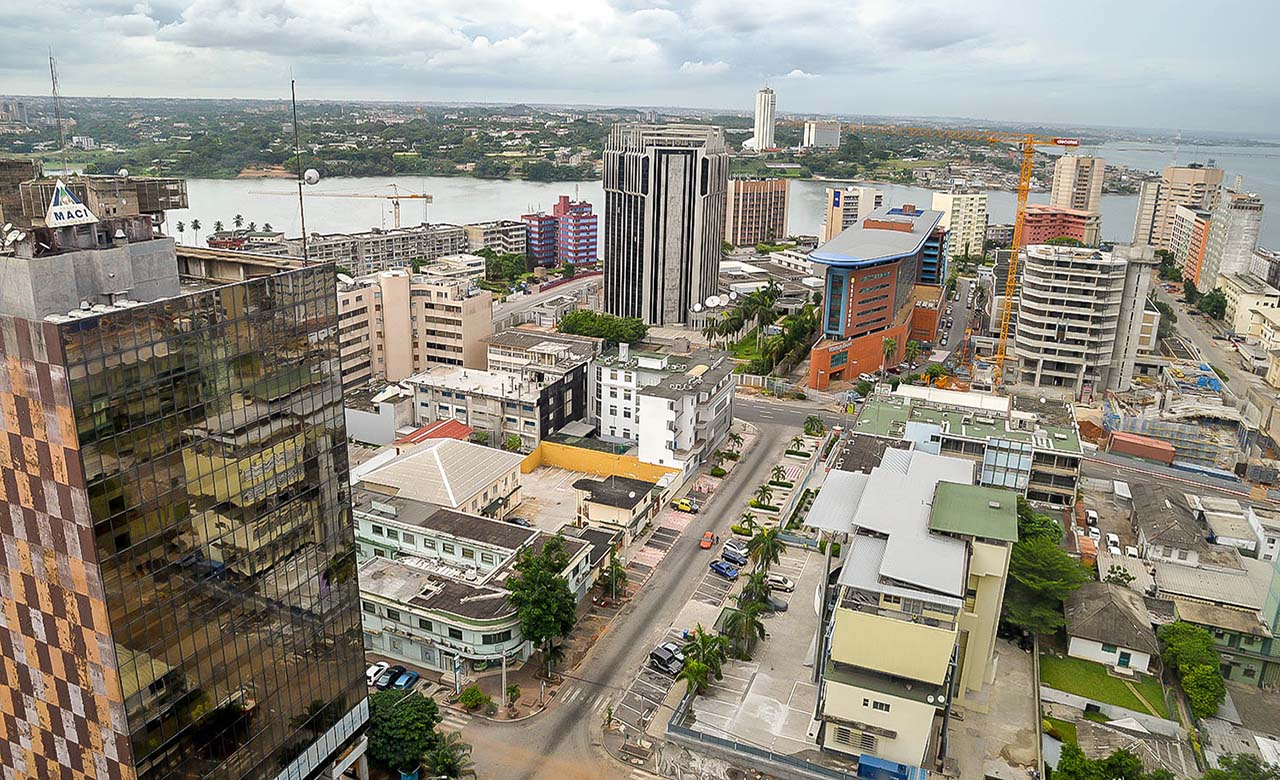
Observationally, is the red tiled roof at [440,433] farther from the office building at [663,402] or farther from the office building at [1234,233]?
the office building at [1234,233]

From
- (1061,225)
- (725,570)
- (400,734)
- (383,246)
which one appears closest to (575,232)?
(383,246)

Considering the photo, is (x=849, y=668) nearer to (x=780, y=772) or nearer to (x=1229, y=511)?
(x=780, y=772)

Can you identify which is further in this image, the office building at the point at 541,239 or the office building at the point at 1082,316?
the office building at the point at 541,239

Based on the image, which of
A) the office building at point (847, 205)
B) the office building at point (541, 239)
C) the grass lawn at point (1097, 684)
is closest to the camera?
the grass lawn at point (1097, 684)

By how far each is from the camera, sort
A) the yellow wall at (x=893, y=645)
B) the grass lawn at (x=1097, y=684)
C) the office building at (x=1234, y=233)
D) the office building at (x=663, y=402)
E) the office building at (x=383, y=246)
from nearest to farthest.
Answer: the yellow wall at (x=893, y=645) < the grass lawn at (x=1097, y=684) < the office building at (x=663, y=402) < the office building at (x=383, y=246) < the office building at (x=1234, y=233)

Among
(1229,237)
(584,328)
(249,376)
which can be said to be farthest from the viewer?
(1229,237)

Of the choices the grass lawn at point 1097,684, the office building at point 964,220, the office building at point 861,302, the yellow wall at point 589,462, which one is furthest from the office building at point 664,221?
the grass lawn at point 1097,684

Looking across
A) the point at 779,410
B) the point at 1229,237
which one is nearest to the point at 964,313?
the point at 1229,237
